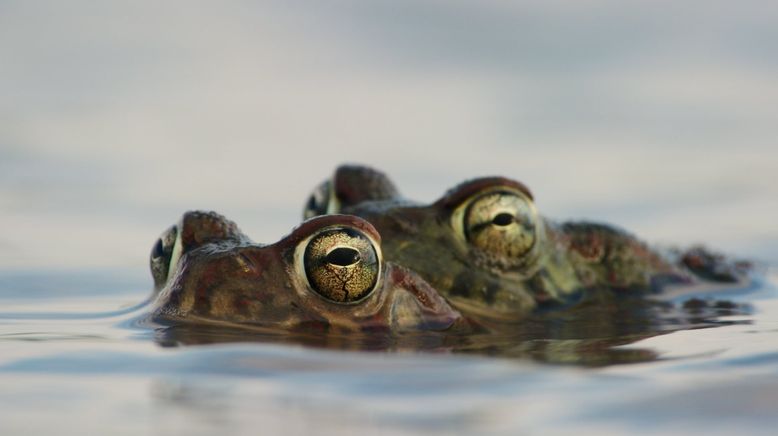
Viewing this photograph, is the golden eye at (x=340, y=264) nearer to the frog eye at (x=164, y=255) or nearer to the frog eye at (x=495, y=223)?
the frog eye at (x=164, y=255)

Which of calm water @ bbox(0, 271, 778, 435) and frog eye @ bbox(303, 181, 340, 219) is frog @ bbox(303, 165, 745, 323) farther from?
calm water @ bbox(0, 271, 778, 435)

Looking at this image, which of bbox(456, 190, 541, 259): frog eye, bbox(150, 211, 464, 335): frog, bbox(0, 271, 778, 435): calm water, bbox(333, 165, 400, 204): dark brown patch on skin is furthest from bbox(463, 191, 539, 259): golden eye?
bbox(0, 271, 778, 435): calm water

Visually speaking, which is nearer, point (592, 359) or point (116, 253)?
point (592, 359)

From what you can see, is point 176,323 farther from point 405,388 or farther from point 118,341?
point 405,388

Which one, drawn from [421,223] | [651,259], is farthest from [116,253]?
[651,259]

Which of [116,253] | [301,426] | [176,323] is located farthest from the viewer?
[116,253]

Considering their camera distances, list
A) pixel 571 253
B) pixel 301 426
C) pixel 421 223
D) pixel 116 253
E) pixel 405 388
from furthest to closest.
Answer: pixel 116 253 → pixel 571 253 → pixel 421 223 → pixel 405 388 → pixel 301 426

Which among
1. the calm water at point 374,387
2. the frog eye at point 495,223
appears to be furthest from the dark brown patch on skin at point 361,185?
the calm water at point 374,387
